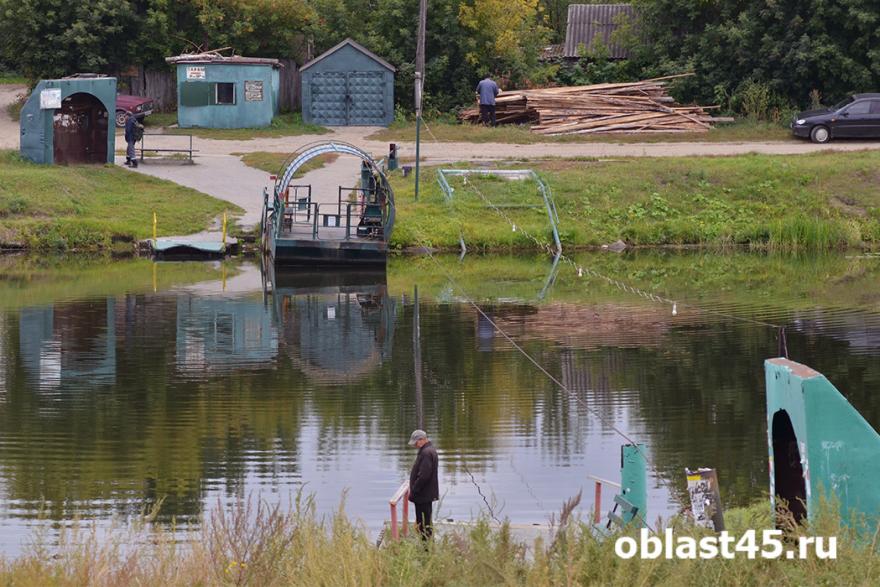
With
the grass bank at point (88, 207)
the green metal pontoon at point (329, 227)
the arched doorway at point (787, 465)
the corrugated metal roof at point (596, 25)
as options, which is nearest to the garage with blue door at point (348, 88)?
the corrugated metal roof at point (596, 25)

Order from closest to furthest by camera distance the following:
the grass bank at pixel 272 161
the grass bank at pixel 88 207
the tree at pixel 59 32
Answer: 1. the grass bank at pixel 88 207
2. the grass bank at pixel 272 161
3. the tree at pixel 59 32

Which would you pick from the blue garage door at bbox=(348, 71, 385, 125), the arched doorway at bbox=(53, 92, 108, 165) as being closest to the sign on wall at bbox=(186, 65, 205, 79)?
the blue garage door at bbox=(348, 71, 385, 125)

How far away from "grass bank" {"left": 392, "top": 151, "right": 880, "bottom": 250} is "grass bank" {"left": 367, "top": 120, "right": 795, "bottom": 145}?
194 inches

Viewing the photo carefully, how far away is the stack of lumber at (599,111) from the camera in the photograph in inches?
2002

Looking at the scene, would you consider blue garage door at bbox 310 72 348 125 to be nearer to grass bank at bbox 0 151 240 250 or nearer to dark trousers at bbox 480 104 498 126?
dark trousers at bbox 480 104 498 126

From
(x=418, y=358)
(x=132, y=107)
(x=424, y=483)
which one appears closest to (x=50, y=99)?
(x=132, y=107)

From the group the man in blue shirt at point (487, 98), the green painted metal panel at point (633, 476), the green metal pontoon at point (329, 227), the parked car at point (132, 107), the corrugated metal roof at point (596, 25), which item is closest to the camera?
the green painted metal panel at point (633, 476)

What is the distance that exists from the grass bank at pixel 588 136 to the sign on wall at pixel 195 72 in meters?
6.70

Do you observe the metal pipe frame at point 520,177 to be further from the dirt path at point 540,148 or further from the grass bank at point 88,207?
the grass bank at point 88,207

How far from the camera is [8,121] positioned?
54.4 meters

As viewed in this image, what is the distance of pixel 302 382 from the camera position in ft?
75.9

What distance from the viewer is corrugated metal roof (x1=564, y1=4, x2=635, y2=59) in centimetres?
5631

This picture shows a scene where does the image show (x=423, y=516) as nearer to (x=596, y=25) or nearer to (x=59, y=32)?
(x=59, y=32)

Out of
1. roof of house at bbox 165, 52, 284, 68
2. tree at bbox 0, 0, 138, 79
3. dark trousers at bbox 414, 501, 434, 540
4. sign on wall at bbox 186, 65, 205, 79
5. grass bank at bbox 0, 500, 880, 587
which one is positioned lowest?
dark trousers at bbox 414, 501, 434, 540
